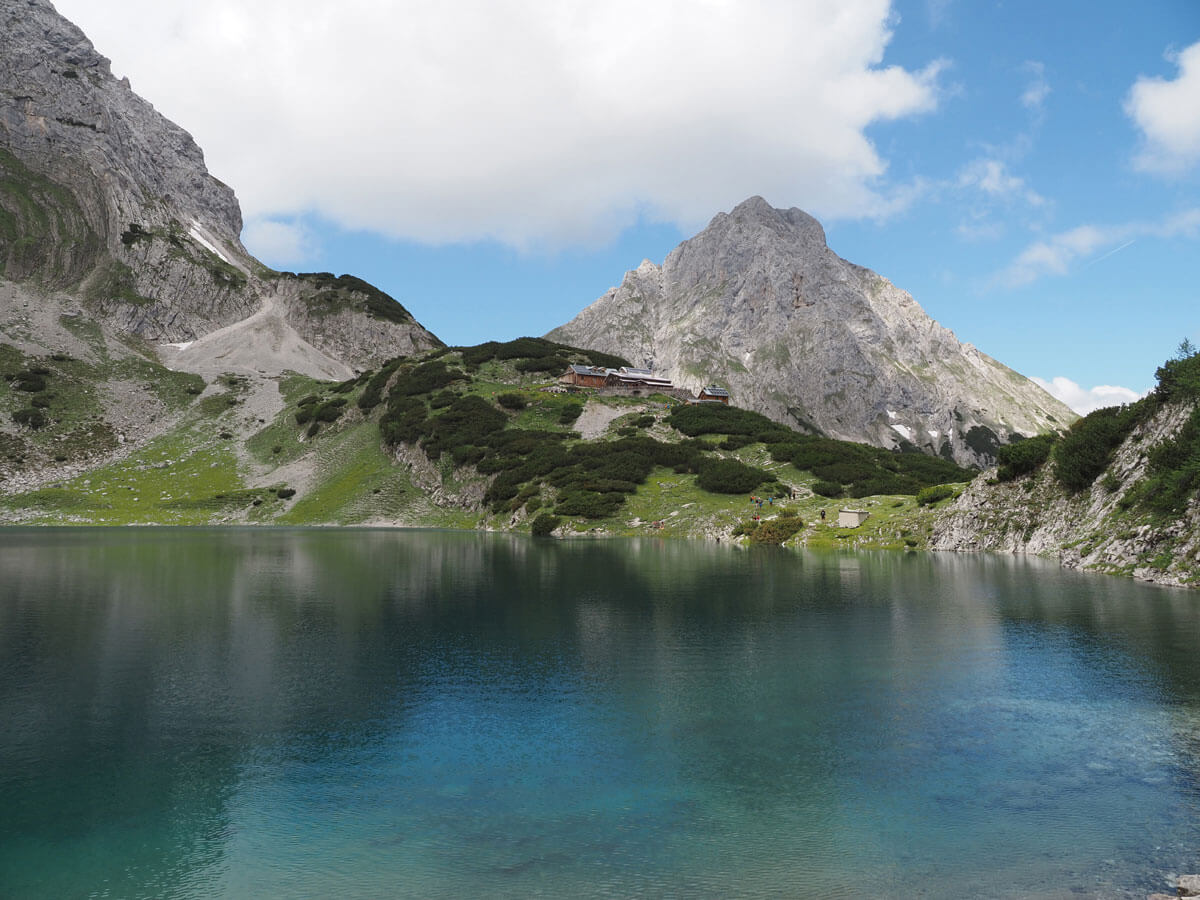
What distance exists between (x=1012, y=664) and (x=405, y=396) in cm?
14408

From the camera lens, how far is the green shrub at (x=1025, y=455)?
72.1m

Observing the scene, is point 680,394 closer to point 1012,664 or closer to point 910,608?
point 910,608

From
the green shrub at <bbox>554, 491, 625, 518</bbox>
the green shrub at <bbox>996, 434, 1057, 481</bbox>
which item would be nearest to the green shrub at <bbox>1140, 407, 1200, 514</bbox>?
the green shrub at <bbox>996, 434, 1057, 481</bbox>

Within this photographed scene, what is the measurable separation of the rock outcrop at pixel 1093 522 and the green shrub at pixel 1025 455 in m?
0.95

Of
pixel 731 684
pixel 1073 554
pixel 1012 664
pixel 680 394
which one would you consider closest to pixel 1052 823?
pixel 731 684

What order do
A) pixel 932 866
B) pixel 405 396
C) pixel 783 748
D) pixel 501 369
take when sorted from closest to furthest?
pixel 932 866 < pixel 783 748 < pixel 405 396 < pixel 501 369

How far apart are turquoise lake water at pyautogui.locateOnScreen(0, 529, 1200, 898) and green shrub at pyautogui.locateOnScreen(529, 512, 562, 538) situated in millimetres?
60500

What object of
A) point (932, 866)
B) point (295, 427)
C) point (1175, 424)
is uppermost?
point (295, 427)

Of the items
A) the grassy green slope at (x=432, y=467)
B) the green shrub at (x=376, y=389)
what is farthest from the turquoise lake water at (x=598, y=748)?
the green shrub at (x=376, y=389)

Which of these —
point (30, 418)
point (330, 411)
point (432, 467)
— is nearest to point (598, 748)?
point (432, 467)

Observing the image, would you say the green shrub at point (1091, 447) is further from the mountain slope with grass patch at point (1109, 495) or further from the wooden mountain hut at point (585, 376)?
the wooden mountain hut at point (585, 376)

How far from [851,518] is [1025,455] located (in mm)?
20143

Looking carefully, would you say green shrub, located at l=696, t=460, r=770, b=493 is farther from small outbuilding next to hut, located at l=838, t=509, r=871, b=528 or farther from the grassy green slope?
small outbuilding next to hut, located at l=838, t=509, r=871, b=528

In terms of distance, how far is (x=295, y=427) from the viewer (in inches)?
6521
